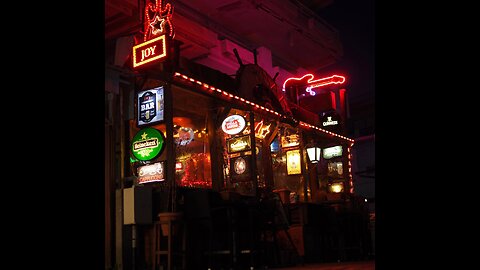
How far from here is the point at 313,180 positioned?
630 inches

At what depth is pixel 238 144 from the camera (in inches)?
464

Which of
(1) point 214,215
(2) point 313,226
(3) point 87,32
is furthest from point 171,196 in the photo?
(3) point 87,32

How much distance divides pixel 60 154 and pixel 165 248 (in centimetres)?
669

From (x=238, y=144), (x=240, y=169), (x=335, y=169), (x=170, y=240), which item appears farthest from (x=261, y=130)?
(x=170, y=240)

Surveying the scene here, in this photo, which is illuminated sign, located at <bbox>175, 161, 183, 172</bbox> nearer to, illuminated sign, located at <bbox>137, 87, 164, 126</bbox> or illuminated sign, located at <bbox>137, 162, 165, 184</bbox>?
illuminated sign, located at <bbox>137, 87, 164, 126</bbox>

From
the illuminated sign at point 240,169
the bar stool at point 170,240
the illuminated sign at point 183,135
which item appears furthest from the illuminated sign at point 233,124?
the bar stool at point 170,240

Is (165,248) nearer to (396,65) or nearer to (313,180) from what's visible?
(396,65)

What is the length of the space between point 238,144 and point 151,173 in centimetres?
338

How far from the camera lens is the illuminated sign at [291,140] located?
1487 cm

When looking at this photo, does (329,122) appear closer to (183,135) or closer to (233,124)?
(233,124)

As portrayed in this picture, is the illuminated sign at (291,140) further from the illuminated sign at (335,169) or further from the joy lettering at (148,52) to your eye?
the joy lettering at (148,52)

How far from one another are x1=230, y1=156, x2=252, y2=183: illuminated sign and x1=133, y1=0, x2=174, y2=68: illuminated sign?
3.47m

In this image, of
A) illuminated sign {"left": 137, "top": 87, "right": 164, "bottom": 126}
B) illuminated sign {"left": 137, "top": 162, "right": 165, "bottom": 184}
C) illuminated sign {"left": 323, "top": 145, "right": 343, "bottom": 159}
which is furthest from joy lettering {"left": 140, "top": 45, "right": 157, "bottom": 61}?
illuminated sign {"left": 323, "top": 145, "right": 343, "bottom": 159}

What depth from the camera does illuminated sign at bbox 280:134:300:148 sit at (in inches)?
585
